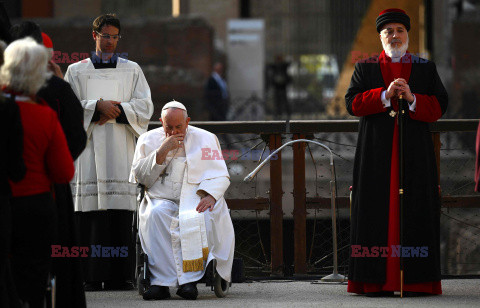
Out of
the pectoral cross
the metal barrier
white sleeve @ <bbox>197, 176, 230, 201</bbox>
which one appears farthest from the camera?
the metal barrier

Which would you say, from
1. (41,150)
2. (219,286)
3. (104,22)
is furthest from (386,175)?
(41,150)

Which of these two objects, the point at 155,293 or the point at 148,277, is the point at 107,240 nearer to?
the point at 148,277

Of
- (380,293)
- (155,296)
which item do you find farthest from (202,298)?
(380,293)

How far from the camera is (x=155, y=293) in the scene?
29.4ft

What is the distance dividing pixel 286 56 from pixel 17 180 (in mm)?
29295

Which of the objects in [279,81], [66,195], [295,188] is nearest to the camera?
[66,195]

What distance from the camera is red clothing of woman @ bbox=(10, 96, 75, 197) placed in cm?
632

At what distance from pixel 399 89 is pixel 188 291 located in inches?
86.9

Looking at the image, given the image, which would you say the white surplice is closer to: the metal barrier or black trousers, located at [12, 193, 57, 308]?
the metal barrier

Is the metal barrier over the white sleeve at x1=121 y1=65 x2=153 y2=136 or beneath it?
beneath

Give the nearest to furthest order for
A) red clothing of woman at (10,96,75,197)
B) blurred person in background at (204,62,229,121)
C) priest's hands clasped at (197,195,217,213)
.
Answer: red clothing of woman at (10,96,75,197), priest's hands clasped at (197,195,217,213), blurred person in background at (204,62,229,121)

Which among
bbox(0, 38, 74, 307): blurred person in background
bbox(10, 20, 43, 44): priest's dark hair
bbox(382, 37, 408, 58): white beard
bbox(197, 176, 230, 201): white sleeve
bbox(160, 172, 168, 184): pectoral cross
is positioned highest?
A: bbox(10, 20, 43, 44): priest's dark hair

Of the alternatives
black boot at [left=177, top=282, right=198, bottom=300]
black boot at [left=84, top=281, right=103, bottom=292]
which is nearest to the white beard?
black boot at [left=177, top=282, right=198, bottom=300]

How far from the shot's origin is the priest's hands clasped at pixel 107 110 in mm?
9641
